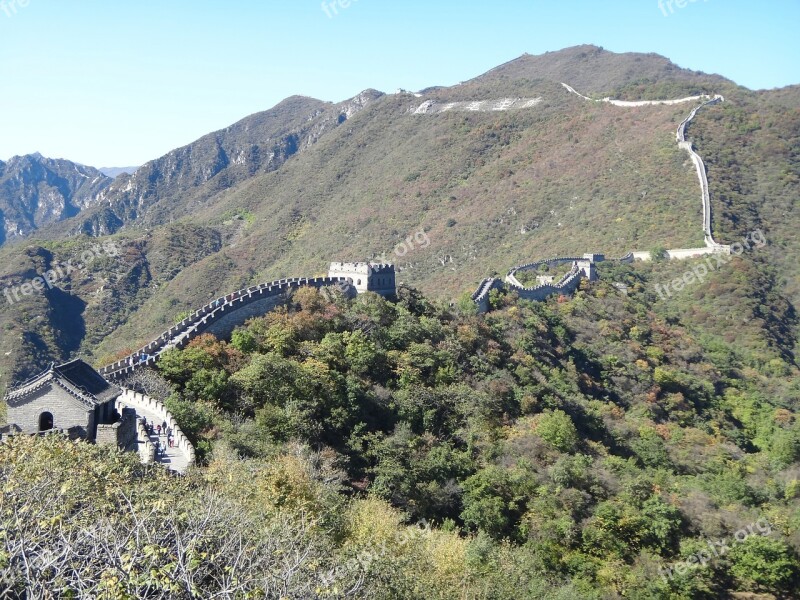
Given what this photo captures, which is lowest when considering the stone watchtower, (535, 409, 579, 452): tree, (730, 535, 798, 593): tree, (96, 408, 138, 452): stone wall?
(730, 535, 798, 593): tree

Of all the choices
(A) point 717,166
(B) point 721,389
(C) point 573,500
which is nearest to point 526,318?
(B) point 721,389

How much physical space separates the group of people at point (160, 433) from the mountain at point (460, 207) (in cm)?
4138

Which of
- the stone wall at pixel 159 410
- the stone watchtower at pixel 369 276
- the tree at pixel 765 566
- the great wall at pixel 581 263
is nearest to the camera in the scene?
the stone wall at pixel 159 410

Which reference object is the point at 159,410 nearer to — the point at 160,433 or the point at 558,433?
the point at 160,433

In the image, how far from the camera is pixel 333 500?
18.3m

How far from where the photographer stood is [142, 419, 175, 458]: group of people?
2075 centimetres

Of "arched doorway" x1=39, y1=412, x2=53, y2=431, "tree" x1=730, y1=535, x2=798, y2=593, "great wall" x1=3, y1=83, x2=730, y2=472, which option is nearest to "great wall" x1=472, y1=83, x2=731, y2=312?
"great wall" x1=3, y1=83, x2=730, y2=472

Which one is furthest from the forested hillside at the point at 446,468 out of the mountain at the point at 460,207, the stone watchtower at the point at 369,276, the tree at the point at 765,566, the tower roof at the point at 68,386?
the mountain at the point at 460,207

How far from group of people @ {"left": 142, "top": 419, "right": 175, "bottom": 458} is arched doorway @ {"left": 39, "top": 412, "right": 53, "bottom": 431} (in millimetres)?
2828

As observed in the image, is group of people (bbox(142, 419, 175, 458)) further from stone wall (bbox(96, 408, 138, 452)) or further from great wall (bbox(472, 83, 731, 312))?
great wall (bbox(472, 83, 731, 312))

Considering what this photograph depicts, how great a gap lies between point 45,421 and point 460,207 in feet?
270

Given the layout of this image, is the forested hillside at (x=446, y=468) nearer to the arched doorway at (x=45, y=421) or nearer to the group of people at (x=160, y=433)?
the group of people at (x=160, y=433)

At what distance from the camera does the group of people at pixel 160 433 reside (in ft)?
68.1

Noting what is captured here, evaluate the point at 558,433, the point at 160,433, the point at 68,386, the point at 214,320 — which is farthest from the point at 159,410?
the point at 558,433
